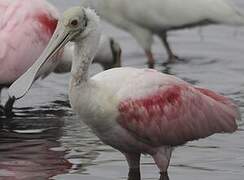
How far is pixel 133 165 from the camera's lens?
9484mm

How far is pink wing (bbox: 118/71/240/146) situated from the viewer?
9.22m

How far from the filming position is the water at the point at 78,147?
968 cm

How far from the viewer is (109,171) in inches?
383

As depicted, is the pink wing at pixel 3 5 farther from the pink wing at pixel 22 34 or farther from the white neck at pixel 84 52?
the white neck at pixel 84 52

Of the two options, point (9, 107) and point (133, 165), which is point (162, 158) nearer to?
point (133, 165)

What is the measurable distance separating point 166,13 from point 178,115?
542cm

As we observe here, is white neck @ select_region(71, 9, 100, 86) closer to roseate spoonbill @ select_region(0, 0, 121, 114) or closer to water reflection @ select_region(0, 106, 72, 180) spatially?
water reflection @ select_region(0, 106, 72, 180)

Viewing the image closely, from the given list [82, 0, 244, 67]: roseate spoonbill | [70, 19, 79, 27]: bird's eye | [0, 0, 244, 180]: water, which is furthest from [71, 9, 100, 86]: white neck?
[82, 0, 244, 67]: roseate spoonbill

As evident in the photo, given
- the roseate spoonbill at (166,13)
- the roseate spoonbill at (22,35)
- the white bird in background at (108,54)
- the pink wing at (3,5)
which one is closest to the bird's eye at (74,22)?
the roseate spoonbill at (22,35)

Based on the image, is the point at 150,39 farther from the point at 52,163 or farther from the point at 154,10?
the point at 52,163

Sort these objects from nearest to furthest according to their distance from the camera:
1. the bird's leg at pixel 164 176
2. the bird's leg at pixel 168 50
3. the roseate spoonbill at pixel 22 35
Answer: the bird's leg at pixel 164 176, the roseate spoonbill at pixel 22 35, the bird's leg at pixel 168 50

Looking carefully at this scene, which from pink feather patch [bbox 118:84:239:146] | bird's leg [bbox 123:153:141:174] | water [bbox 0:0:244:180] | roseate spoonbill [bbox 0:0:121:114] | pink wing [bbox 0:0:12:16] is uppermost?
A: pink wing [bbox 0:0:12:16]

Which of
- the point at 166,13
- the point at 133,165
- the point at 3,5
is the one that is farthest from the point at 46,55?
the point at 166,13

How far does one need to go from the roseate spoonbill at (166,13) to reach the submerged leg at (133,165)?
5.50m
